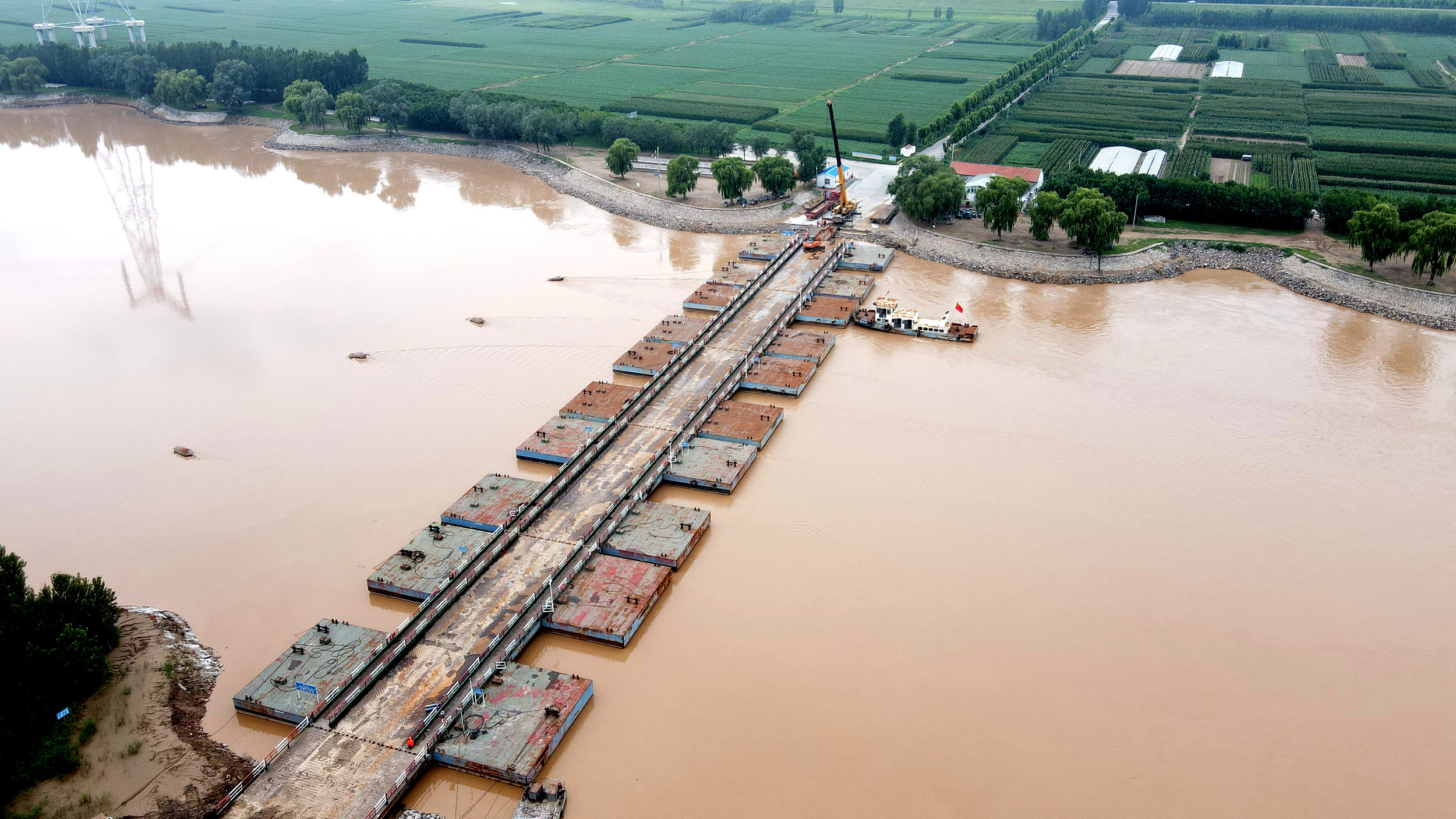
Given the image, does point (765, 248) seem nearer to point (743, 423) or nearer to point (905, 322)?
point (905, 322)

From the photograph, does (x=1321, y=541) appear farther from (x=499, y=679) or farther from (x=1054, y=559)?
(x=499, y=679)

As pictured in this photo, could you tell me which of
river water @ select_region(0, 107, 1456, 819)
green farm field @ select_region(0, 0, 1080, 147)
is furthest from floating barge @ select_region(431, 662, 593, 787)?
green farm field @ select_region(0, 0, 1080, 147)

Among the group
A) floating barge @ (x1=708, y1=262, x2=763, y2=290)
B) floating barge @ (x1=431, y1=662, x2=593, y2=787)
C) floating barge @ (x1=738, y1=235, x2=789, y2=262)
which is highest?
floating barge @ (x1=738, y1=235, x2=789, y2=262)

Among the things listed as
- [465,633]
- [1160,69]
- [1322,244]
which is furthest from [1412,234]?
A: [1160,69]

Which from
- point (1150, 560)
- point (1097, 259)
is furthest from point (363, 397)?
point (1097, 259)

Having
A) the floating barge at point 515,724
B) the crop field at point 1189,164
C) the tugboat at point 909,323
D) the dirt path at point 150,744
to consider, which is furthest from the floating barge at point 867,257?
the dirt path at point 150,744

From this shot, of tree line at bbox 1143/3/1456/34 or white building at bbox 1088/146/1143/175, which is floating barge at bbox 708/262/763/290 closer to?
white building at bbox 1088/146/1143/175

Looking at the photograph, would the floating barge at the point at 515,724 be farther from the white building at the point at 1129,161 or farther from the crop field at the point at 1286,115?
the crop field at the point at 1286,115
